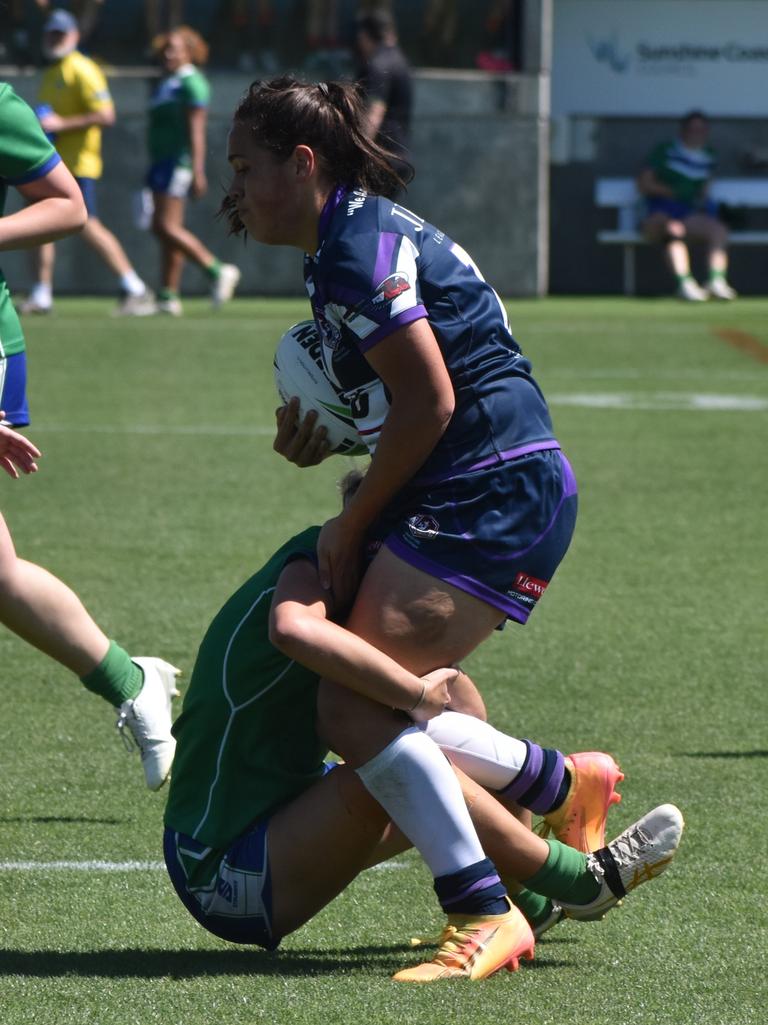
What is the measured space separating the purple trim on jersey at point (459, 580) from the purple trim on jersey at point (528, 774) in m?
0.31

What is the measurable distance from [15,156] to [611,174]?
17567mm

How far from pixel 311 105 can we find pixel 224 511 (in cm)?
484

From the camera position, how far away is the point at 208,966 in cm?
334

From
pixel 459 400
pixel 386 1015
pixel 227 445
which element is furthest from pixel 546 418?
pixel 227 445

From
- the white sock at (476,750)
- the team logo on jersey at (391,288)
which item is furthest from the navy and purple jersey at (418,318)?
the white sock at (476,750)

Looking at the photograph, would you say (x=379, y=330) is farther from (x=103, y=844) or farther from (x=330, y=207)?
(x=103, y=844)

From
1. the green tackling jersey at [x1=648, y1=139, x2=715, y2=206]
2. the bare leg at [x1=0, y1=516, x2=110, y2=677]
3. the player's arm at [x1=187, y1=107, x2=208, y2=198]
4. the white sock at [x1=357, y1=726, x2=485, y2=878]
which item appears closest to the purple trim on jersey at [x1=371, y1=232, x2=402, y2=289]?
the white sock at [x1=357, y1=726, x2=485, y2=878]

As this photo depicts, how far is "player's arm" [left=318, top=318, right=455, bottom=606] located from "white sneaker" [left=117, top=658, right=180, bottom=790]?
3.93ft

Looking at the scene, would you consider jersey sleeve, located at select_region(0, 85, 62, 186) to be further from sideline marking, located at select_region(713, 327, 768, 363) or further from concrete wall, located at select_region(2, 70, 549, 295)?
concrete wall, located at select_region(2, 70, 549, 295)

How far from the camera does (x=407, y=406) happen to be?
3.23m

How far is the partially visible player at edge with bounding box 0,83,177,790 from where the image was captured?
4.29 meters

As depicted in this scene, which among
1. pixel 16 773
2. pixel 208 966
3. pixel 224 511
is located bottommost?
pixel 224 511

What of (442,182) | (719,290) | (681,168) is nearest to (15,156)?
(442,182)

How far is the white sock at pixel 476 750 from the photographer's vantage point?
349 centimetres
